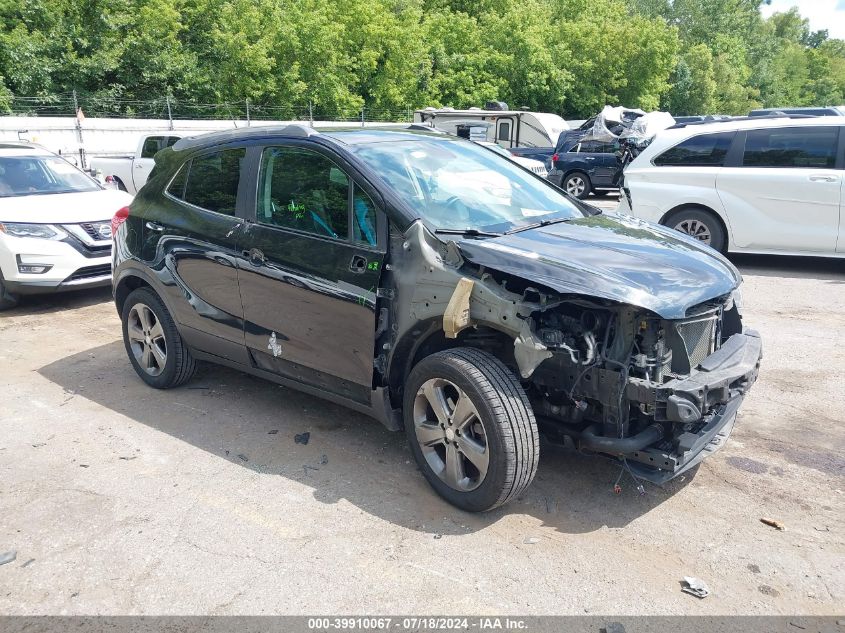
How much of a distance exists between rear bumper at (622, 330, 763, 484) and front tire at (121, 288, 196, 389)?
330 centimetres

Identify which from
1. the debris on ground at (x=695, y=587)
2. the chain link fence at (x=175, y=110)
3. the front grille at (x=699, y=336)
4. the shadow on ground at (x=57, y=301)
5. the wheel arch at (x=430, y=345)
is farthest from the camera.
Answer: the chain link fence at (x=175, y=110)

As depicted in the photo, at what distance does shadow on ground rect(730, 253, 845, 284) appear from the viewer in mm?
8938

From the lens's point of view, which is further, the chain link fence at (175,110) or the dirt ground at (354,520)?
the chain link fence at (175,110)

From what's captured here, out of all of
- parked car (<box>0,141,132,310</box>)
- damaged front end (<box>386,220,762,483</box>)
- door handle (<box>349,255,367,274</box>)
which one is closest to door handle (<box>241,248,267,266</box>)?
door handle (<box>349,255,367,274</box>)

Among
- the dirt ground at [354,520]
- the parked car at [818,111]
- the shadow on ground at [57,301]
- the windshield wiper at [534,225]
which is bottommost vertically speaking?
the shadow on ground at [57,301]

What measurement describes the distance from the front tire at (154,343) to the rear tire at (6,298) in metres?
3.03

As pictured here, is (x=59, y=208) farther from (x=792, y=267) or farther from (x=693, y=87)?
(x=693, y=87)

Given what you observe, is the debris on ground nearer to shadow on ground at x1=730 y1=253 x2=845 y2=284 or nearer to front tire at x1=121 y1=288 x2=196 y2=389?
front tire at x1=121 y1=288 x2=196 y2=389

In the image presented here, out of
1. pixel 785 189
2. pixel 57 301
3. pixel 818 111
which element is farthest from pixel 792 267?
pixel 818 111

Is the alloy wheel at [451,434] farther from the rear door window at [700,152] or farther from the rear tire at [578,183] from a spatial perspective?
the rear tire at [578,183]

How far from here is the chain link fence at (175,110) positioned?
86.2 ft

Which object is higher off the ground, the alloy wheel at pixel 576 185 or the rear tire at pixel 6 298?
the alloy wheel at pixel 576 185

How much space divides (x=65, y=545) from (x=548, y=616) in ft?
7.56

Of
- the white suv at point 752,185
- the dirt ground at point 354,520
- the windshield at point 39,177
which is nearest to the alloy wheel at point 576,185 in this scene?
the white suv at point 752,185
